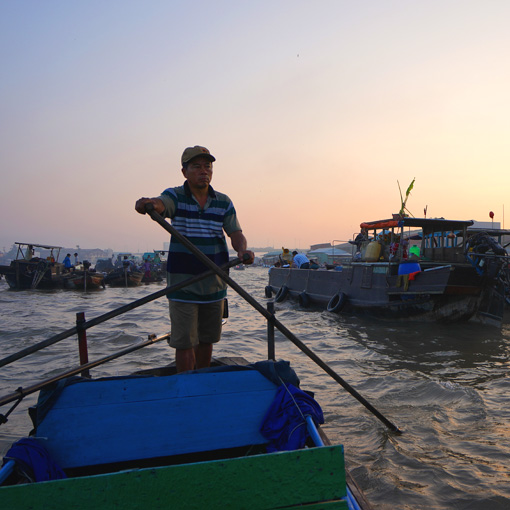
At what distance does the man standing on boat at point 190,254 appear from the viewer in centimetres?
296

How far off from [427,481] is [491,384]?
3.08 m

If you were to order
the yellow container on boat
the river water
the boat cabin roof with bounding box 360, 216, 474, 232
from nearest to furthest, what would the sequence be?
the river water
the boat cabin roof with bounding box 360, 216, 474, 232
the yellow container on boat

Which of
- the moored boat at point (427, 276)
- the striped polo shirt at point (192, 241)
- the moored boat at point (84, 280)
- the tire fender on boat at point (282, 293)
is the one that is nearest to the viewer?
A: the striped polo shirt at point (192, 241)

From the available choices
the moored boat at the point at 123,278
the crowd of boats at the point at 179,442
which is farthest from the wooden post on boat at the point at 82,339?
the moored boat at the point at 123,278

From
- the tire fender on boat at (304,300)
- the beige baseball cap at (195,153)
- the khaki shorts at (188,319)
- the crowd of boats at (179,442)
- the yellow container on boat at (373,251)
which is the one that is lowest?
the tire fender on boat at (304,300)

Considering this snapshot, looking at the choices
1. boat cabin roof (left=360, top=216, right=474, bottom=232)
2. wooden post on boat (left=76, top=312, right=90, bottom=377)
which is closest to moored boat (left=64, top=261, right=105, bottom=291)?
boat cabin roof (left=360, top=216, right=474, bottom=232)

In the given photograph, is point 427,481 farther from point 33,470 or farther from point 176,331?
point 33,470

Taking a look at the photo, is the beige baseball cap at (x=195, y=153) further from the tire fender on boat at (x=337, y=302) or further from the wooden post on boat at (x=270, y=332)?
the tire fender on boat at (x=337, y=302)

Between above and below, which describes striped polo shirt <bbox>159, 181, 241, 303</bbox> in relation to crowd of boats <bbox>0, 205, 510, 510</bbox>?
above

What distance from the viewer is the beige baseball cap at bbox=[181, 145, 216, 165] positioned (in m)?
2.95

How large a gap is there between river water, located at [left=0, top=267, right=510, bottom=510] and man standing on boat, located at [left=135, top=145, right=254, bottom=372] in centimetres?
168

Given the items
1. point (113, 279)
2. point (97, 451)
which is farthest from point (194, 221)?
point (113, 279)

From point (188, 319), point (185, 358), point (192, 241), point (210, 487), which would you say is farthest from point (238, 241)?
point (210, 487)

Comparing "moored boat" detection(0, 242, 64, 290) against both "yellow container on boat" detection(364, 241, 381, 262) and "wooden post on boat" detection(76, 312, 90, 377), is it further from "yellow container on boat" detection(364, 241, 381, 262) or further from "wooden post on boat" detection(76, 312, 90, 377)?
"wooden post on boat" detection(76, 312, 90, 377)
